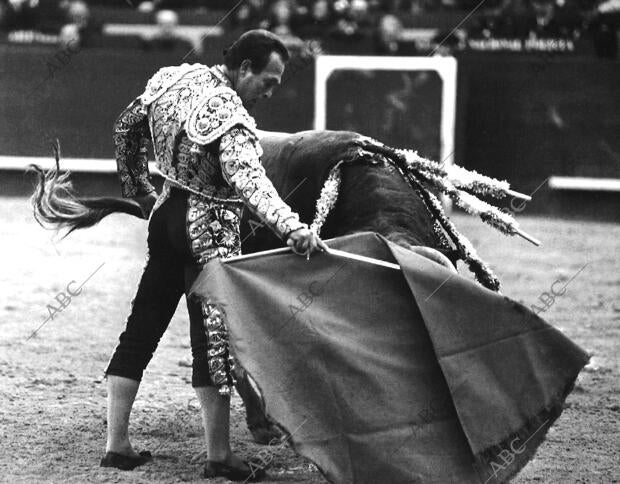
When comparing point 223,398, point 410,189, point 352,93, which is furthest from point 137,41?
point 223,398

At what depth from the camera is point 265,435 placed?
3.42m

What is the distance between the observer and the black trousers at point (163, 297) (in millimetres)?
3002

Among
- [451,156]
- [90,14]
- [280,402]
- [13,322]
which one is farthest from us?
[90,14]

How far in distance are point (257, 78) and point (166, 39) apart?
251 inches

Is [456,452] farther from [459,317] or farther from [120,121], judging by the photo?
[120,121]

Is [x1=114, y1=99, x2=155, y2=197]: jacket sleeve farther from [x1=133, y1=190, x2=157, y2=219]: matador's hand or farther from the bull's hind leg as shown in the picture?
the bull's hind leg

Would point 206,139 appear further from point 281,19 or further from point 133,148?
point 281,19

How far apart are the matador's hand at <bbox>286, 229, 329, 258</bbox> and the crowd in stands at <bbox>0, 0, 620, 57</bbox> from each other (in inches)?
249

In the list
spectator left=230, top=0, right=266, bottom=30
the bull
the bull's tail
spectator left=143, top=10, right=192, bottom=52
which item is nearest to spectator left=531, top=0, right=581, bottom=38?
spectator left=230, top=0, right=266, bottom=30

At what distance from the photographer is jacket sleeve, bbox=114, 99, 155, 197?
3123 mm

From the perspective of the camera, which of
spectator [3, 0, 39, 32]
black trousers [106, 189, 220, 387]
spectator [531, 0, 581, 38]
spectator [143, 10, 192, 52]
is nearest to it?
black trousers [106, 189, 220, 387]

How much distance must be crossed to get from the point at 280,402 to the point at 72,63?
6634 mm

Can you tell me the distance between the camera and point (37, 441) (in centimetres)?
333

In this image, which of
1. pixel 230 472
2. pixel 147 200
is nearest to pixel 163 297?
pixel 147 200
